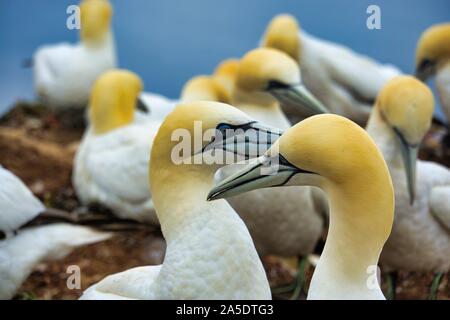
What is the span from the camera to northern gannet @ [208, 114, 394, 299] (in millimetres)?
3100

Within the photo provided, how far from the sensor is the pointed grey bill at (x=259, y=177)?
10.6 feet

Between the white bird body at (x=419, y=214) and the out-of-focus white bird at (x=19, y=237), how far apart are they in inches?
70.8

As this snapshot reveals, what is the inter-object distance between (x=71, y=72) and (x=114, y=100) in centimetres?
198

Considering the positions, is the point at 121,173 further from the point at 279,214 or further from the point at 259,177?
the point at 259,177

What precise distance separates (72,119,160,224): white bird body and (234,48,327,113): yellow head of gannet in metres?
0.95

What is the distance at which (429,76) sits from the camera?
6871mm

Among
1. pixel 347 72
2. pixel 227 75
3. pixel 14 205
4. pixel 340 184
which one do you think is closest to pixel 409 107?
pixel 340 184

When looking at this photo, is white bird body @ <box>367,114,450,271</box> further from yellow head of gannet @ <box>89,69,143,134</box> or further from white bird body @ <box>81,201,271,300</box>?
yellow head of gannet @ <box>89,69,143,134</box>

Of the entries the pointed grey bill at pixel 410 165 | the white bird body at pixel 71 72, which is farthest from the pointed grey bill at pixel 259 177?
the white bird body at pixel 71 72

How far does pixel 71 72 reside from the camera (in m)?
8.47

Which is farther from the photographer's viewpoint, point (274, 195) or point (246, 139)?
point (274, 195)
